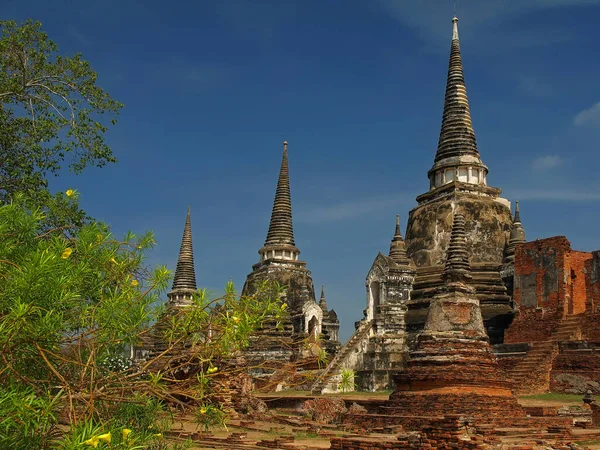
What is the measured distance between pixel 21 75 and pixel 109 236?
6.21 metres

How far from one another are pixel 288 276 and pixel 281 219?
3.37 metres

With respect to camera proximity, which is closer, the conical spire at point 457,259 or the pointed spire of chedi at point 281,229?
the conical spire at point 457,259

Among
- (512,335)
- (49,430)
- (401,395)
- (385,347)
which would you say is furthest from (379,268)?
(49,430)

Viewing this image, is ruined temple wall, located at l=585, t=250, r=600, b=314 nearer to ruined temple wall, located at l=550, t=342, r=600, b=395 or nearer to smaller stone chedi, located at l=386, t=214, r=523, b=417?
ruined temple wall, located at l=550, t=342, r=600, b=395

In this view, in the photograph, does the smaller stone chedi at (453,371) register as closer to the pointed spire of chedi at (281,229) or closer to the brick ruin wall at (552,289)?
the brick ruin wall at (552,289)

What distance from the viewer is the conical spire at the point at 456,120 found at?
2979cm

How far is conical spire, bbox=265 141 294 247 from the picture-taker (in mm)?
39250

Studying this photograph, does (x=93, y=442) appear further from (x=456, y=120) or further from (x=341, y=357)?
(x=456, y=120)

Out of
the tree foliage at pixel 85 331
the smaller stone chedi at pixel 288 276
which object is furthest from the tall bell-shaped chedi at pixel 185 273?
the tree foliage at pixel 85 331

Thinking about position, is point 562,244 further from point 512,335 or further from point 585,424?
point 585,424

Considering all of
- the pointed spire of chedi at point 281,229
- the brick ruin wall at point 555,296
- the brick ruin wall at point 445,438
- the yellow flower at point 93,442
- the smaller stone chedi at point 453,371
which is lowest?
the brick ruin wall at point 445,438

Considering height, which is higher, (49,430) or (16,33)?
(16,33)

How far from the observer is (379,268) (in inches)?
1085

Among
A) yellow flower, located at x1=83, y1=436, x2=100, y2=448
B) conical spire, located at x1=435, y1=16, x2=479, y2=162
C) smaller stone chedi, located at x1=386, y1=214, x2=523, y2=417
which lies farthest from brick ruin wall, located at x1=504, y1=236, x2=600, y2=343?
yellow flower, located at x1=83, y1=436, x2=100, y2=448
